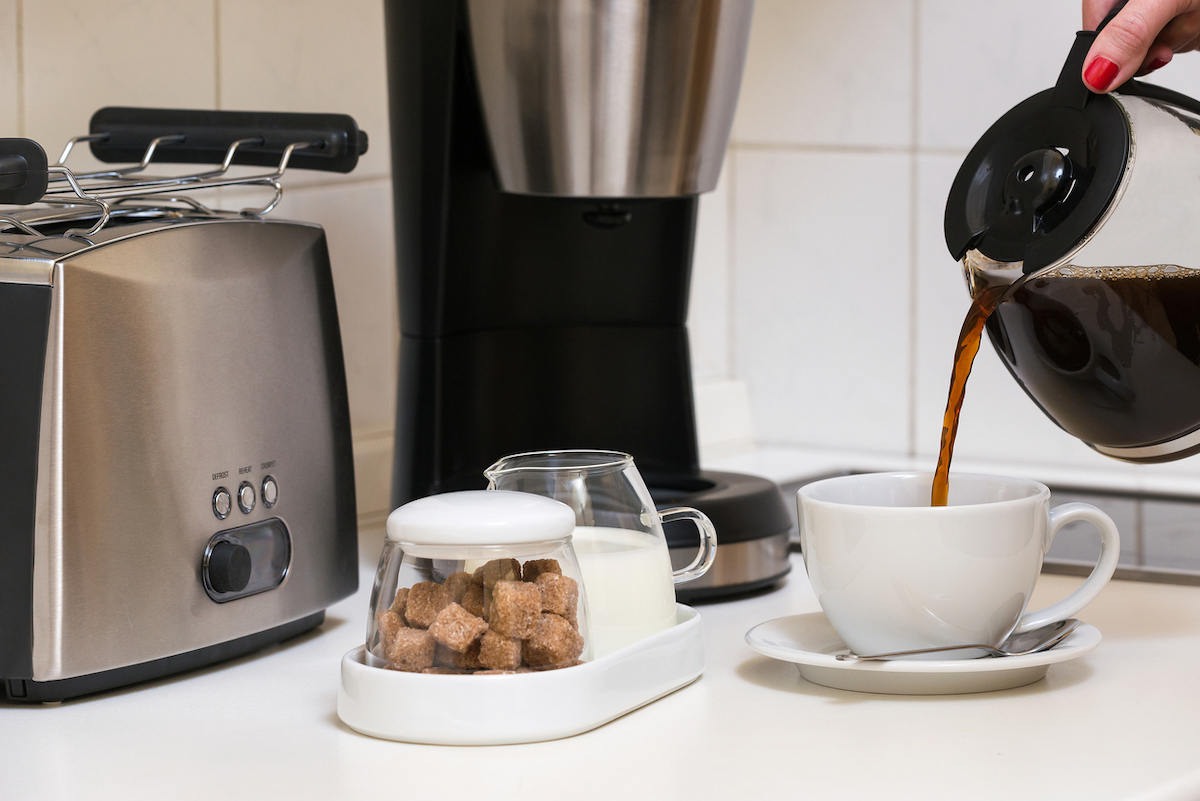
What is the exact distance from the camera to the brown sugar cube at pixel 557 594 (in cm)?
56

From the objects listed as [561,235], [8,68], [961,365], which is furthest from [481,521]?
[8,68]

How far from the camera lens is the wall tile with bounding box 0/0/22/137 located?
A: 807mm

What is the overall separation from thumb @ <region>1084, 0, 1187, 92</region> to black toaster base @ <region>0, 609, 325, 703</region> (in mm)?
483

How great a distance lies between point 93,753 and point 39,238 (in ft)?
0.75

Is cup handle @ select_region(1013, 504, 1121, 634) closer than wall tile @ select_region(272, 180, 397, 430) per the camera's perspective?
Yes

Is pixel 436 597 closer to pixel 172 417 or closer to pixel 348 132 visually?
pixel 172 417

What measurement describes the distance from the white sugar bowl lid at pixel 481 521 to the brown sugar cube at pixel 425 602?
2 cm

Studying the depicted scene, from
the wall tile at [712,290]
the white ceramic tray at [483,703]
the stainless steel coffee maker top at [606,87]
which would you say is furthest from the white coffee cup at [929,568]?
the wall tile at [712,290]

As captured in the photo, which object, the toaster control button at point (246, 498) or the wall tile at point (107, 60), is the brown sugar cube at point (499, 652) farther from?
the wall tile at point (107, 60)

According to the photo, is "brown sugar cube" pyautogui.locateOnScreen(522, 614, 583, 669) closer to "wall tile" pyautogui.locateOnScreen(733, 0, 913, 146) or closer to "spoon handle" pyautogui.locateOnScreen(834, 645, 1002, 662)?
"spoon handle" pyautogui.locateOnScreen(834, 645, 1002, 662)

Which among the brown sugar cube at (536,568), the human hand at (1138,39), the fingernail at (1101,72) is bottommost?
the brown sugar cube at (536,568)

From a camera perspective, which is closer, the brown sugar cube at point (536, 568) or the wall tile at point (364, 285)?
the brown sugar cube at point (536, 568)

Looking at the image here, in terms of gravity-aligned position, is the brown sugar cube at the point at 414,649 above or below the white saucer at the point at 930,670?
above

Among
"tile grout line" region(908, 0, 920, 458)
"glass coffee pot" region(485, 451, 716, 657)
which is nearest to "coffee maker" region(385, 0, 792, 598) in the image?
"glass coffee pot" region(485, 451, 716, 657)
